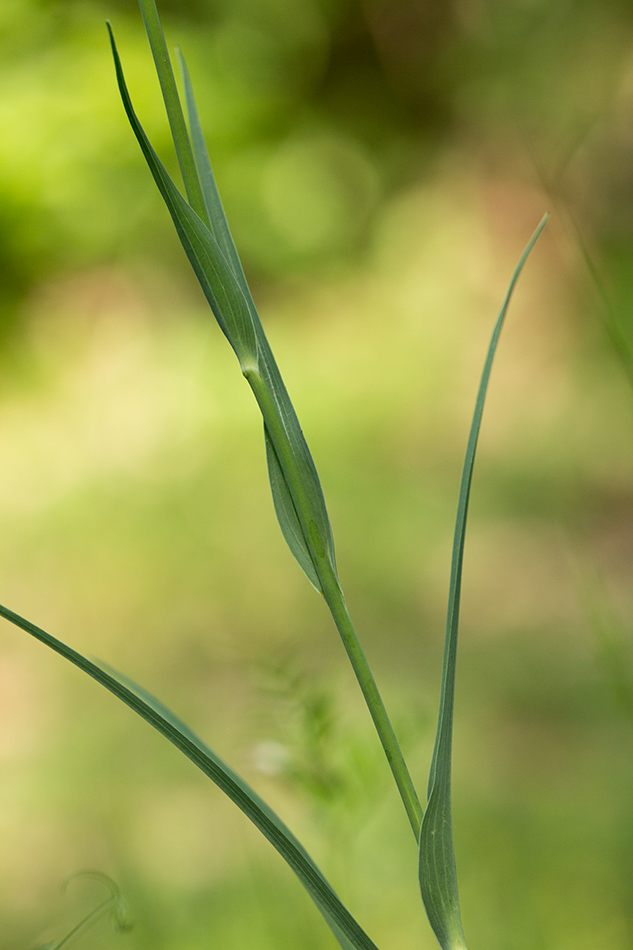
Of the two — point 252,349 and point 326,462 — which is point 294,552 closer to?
point 252,349

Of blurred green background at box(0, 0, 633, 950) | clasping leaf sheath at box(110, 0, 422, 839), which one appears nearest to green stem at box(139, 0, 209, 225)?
clasping leaf sheath at box(110, 0, 422, 839)

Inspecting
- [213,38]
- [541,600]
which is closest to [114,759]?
[541,600]

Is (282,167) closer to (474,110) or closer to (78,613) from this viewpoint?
(474,110)

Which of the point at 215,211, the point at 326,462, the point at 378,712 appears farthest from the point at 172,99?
the point at 326,462

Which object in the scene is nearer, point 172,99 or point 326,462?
point 172,99

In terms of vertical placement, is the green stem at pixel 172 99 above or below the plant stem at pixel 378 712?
above

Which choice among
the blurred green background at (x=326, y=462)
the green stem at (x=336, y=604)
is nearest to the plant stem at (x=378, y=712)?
the green stem at (x=336, y=604)

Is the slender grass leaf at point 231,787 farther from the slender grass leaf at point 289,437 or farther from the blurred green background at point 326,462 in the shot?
the blurred green background at point 326,462
